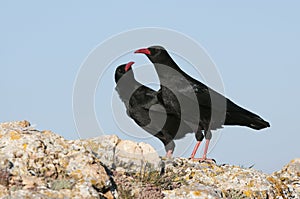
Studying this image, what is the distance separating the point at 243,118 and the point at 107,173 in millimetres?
5098

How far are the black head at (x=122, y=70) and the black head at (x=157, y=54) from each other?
3.09ft

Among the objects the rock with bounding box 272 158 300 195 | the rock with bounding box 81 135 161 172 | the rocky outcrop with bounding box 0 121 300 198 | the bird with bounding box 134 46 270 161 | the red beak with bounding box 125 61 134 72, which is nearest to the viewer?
the rocky outcrop with bounding box 0 121 300 198

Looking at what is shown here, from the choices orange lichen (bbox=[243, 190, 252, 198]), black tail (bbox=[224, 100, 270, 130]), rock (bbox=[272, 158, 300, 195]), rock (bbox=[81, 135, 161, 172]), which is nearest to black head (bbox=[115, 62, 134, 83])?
black tail (bbox=[224, 100, 270, 130])

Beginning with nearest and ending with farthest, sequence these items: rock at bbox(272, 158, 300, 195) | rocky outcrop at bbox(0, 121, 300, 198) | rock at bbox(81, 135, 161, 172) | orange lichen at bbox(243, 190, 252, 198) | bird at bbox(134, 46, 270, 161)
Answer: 1. rocky outcrop at bbox(0, 121, 300, 198)
2. rock at bbox(81, 135, 161, 172)
3. orange lichen at bbox(243, 190, 252, 198)
4. rock at bbox(272, 158, 300, 195)
5. bird at bbox(134, 46, 270, 161)

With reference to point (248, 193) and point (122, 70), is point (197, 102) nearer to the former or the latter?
point (122, 70)

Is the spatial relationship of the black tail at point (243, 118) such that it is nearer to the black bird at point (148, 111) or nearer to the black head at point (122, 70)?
the black bird at point (148, 111)

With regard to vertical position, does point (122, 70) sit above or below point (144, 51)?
below

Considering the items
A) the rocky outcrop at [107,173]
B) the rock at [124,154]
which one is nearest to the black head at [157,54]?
the rocky outcrop at [107,173]

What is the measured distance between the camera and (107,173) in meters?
8.80

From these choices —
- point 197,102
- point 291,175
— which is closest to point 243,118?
point 197,102

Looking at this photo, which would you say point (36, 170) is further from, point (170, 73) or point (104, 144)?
point (170, 73)

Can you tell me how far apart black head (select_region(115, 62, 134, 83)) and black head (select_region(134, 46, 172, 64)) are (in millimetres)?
941

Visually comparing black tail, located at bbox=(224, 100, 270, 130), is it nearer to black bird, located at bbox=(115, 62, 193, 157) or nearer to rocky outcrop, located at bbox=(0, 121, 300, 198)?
black bird, located at bbox=(115, 62, 193, 157)

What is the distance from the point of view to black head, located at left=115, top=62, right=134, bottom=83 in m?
14.2
